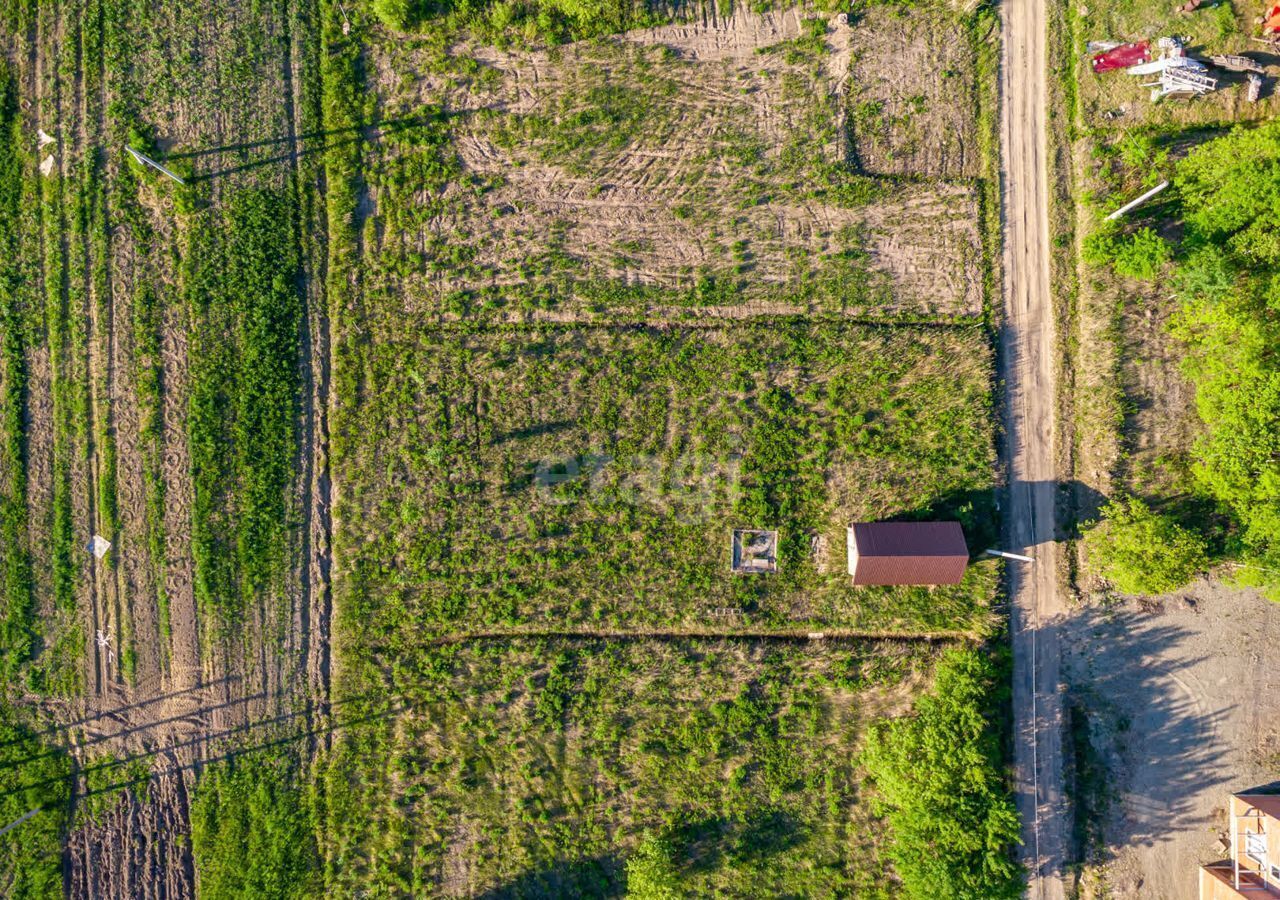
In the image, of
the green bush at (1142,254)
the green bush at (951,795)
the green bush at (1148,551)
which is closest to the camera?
the green bush at (951,795)

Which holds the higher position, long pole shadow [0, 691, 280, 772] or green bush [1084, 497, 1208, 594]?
green bush [1084, 497, 1208, 594]

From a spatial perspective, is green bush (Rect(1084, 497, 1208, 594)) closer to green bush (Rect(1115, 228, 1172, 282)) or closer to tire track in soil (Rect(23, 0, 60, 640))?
green bush (Rect(1115, 228, 1172, 282))

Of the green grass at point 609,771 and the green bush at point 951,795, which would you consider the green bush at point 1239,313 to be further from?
the green grass at point 609,771

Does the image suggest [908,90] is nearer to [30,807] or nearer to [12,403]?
[12,403]

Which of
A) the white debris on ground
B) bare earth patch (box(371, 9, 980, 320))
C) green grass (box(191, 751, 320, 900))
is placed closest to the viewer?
the white debris on ground

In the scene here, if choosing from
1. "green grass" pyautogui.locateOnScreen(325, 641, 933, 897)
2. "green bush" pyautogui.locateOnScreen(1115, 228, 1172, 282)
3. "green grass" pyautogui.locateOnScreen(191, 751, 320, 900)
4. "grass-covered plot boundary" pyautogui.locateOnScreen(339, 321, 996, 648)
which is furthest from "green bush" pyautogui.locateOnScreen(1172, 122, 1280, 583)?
"green grass" pyautogui.locateOnScreen(191, 751, 320, 900)

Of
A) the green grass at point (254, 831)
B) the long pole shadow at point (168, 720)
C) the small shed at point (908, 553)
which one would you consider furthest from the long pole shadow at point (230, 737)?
the small shed at point (908, 553)
